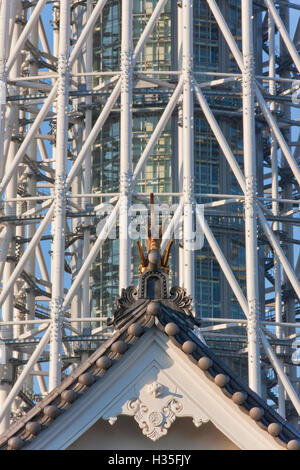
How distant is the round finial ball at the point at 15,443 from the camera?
23.6 metres

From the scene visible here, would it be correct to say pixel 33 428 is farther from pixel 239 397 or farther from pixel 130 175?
pixel 130 175

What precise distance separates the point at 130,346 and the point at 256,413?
91.0 inches

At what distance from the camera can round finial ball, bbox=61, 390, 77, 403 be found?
23891 mm

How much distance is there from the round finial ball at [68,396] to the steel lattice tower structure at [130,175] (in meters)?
39.2

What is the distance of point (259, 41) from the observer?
80.7 m

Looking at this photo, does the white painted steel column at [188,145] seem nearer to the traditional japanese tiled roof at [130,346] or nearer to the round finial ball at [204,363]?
the traditional japanese tiled roof at [130,346]

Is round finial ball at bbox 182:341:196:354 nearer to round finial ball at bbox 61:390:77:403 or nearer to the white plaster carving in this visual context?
the white plaster carving

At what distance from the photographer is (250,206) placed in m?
66.6

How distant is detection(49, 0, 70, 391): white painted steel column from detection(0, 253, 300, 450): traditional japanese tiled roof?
124 ft

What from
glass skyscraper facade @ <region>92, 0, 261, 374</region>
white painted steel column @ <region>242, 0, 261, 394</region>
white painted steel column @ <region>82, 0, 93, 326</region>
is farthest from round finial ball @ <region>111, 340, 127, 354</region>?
glass skyscraper facade @ <region>92, 0, 261, 374</region>

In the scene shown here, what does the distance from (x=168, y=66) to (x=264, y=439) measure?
180ft

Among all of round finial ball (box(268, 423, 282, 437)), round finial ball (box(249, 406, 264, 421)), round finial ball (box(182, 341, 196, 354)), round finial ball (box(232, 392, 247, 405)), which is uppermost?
Result: round finial ball (box(182, 341, 196, 354))

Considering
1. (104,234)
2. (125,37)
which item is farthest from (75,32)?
(104,234)
